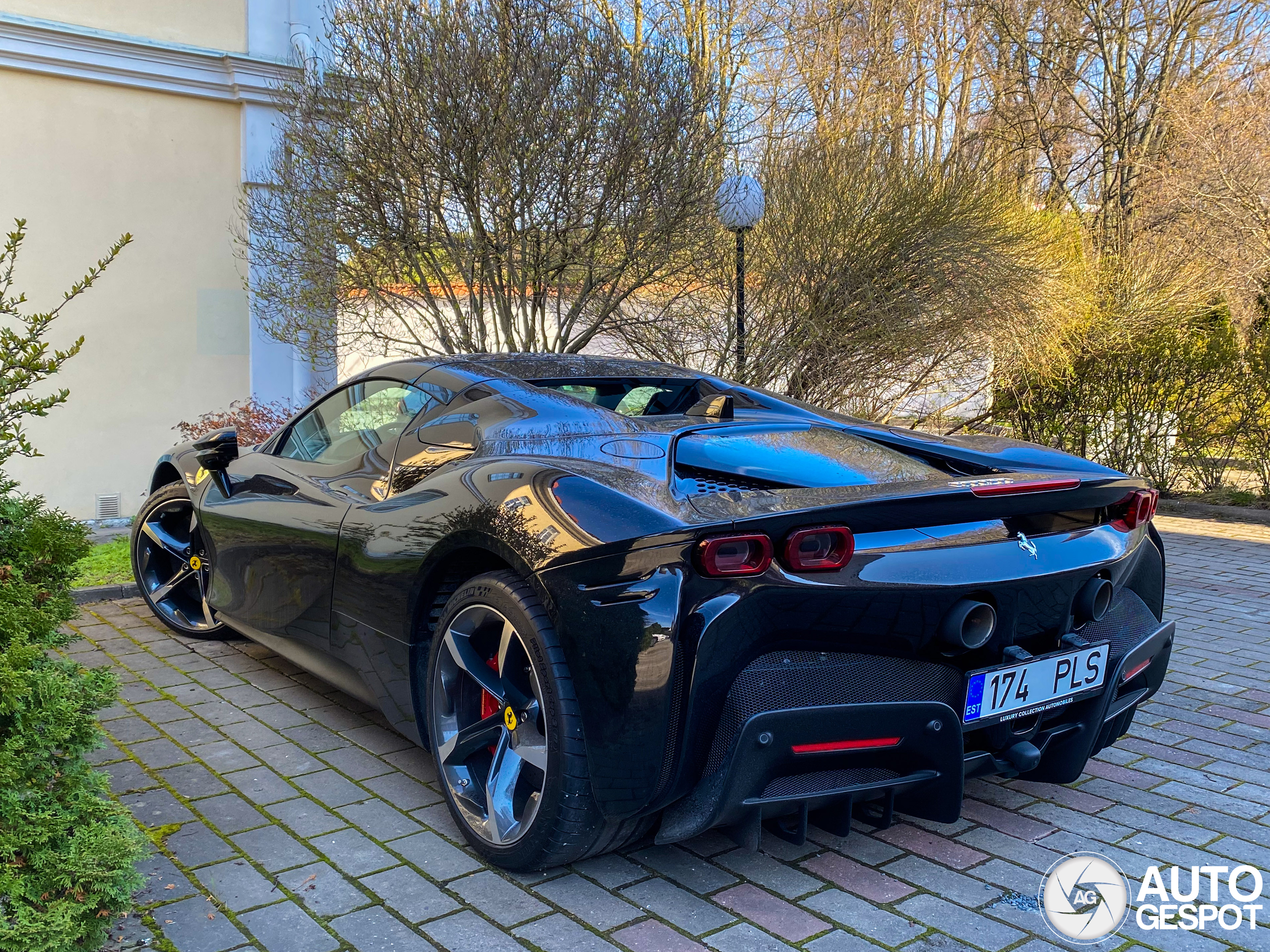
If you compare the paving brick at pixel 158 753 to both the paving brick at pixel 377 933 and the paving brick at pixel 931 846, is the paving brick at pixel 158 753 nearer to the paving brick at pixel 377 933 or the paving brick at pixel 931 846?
the paving brick at pixel 377 933

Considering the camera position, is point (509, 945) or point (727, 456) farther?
point (727, 456)

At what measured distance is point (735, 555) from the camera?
226 centimetres

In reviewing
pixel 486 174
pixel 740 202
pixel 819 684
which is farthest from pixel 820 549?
pixel 740 202

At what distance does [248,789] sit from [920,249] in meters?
7.58

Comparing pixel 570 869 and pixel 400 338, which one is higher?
pixel 400 338

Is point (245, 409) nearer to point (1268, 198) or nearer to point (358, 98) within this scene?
point (358, 98)

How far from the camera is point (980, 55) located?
61.8 feet

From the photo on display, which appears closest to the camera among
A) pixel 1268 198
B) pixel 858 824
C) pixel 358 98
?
pixel 858 824

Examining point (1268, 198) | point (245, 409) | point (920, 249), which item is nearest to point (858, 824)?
point (245, 409)

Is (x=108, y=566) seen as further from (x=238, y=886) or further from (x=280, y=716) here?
(x=238, y=886)

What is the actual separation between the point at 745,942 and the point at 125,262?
771cm

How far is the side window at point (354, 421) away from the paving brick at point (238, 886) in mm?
1427

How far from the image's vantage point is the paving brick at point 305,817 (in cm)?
288

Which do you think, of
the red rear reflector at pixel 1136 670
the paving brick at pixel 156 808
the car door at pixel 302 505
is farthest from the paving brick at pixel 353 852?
the red rear reflector at pixel 1136 670
